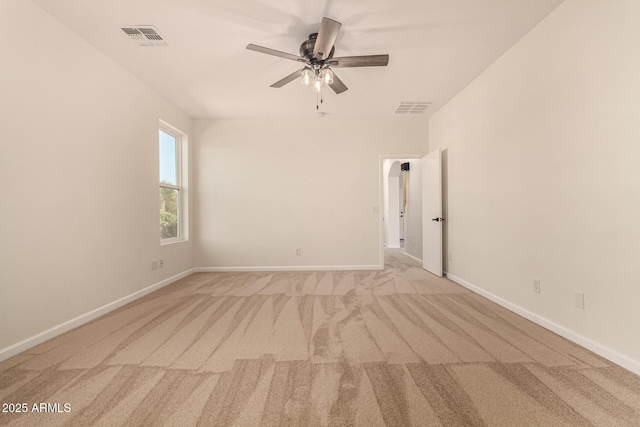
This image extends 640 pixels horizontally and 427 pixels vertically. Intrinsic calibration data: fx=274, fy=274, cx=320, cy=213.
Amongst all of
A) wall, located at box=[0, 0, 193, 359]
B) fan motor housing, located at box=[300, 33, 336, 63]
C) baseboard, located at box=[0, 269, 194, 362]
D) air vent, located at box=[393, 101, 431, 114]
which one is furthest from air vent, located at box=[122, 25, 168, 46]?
air vent, located at box=[393, 101, 431, 114]

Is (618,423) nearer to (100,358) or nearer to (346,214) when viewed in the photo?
(100,358)

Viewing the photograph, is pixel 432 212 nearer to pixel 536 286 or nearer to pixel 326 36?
pixel 536 286

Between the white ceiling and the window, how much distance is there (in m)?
0.85

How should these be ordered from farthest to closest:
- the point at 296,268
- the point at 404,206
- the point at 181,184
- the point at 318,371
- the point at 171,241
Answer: the point at 404,206, the point at 296,268, the point at 181,184, the point at 171,241, the point at 318,371

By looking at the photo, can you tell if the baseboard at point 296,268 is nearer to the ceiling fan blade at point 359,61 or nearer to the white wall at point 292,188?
the white wall at point 292,188

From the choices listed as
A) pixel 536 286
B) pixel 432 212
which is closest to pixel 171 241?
pixel 432 212

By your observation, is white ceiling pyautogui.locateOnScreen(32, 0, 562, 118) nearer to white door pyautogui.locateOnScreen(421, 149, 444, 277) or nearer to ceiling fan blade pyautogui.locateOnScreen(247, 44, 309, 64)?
ceiling fan blade pyautogui.locateOnScreen(247, 44, 309, 64)

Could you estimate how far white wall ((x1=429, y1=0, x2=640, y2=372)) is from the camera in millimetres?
1813

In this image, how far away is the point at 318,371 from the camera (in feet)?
5.76

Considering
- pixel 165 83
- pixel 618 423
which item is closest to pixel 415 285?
pixel 618 423

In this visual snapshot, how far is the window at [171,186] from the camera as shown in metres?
4.29

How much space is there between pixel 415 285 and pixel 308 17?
3473mm

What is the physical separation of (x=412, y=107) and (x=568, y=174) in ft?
9.04

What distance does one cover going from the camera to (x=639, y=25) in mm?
1729
